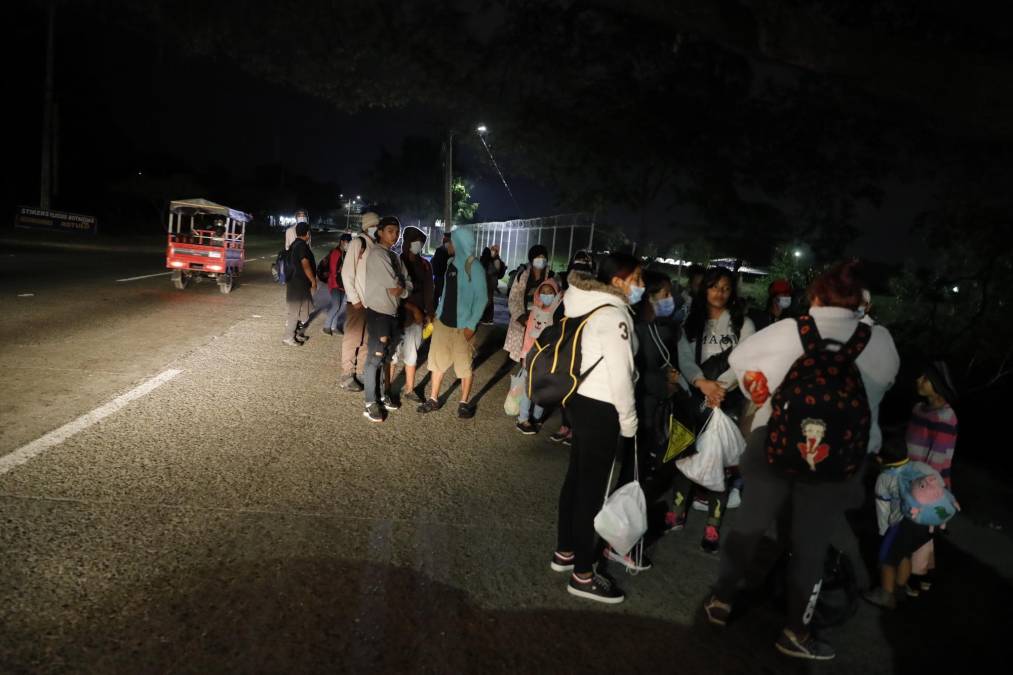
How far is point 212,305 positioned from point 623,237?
9230 millimetres

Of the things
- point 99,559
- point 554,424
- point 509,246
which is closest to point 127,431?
point 99,559

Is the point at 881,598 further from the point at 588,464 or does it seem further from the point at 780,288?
the point at 780,288

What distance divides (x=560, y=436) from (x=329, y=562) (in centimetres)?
299

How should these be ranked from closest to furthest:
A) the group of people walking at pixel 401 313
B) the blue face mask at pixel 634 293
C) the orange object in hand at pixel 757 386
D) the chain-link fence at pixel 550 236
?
the orange object in hand at pixel 757 386 < the blue face mask at pixel 634 293 < the group of people walking at pixel 401 313 < the chain-link fence at pixel 550 236

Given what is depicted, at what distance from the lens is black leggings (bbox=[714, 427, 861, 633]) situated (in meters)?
2.88


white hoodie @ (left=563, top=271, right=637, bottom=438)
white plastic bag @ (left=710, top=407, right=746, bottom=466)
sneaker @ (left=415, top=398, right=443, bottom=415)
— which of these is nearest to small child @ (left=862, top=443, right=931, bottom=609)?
white plastic bag @ (left=710, top=407, right=746, bottom=466)

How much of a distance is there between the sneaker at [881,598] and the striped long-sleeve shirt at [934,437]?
2.38 feet

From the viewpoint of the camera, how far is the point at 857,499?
297 cm

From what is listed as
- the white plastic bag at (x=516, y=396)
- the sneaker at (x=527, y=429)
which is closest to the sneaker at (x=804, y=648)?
the white plastic bag at (x=516, y=396)

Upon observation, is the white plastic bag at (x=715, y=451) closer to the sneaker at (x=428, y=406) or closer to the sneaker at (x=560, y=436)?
the sneaker at (x=560, y=436)

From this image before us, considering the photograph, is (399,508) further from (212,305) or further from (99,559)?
(212,305)

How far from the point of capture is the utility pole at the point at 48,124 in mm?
25875

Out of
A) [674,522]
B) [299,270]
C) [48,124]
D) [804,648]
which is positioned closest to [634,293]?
[674,522]

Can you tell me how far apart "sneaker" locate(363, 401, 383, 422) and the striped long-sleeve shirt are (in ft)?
14.0
